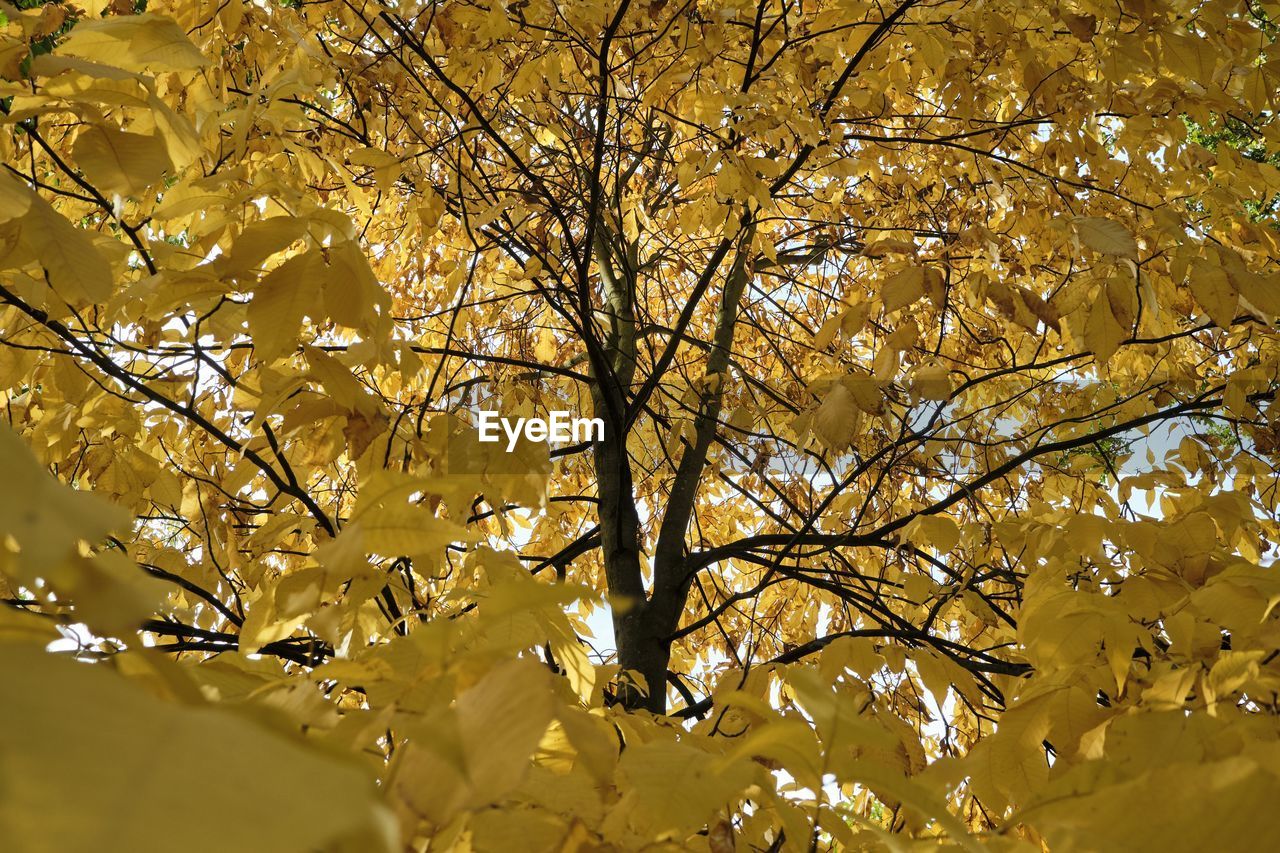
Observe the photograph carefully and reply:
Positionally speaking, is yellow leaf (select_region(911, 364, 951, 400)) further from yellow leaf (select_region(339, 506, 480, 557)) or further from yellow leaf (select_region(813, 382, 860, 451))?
yellow leaf (select_region(339, 506, 480, 557))

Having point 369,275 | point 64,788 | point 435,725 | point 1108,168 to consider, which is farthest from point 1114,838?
point 1108,168

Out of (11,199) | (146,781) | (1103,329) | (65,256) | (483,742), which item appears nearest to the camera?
(146,781)

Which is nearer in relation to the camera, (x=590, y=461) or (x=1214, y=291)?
(x=1214, y=291)

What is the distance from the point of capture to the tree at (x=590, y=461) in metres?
0.44

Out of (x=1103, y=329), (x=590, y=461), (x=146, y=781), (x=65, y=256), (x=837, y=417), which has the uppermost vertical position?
(x=590, y=461)

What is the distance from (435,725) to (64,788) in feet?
0.59

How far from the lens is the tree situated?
44 cm

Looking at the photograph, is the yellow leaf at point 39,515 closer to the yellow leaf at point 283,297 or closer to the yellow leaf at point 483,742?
the yellow leaf at point 483,742

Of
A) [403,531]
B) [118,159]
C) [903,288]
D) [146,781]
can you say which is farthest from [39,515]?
[903,288]

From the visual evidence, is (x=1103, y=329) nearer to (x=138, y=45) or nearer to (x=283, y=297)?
(x=283, y=297)

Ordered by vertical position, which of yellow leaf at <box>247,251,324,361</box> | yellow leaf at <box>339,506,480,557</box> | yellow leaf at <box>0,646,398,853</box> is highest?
yellow leaf at <box>247,251,324,361</box>

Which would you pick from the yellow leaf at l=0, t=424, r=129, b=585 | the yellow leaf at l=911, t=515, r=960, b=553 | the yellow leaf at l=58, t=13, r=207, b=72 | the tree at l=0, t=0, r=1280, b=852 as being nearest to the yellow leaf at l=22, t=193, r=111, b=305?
the tree at l=0, t=0, r=1280, b=852

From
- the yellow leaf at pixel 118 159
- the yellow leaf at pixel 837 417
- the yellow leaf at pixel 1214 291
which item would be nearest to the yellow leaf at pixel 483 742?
the yellow leaf at pixel 118 159

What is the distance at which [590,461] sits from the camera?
12.8 feet
